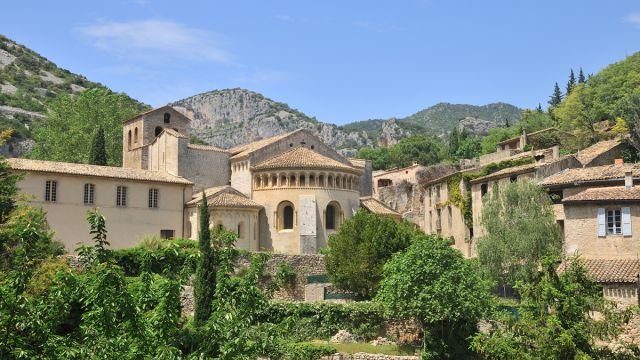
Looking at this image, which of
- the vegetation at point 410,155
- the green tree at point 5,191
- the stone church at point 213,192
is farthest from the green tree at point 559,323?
the vegetation at point 410,155

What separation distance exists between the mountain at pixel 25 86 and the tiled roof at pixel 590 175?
254ft

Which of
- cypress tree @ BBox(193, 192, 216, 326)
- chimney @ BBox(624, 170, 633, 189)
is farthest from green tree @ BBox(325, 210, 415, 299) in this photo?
chimney @ BBox(624, 170, 633, 189)

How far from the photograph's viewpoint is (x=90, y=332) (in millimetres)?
14844

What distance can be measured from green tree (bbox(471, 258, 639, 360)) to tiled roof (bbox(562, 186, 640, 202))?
12294 mm

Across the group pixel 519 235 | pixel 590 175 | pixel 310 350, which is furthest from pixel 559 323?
pixel 590 175

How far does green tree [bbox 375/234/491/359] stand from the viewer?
107 feet

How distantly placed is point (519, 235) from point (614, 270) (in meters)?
8.91

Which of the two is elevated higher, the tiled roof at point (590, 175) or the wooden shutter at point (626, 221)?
the tiled roof at point (590, 175)

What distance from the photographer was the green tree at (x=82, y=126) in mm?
71562

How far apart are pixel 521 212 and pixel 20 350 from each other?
1335 inches

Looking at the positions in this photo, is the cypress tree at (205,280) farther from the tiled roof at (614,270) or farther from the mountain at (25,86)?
the mountain at (25,86)

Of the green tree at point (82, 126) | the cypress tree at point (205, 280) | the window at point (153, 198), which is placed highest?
the green tree at point (82, 126)

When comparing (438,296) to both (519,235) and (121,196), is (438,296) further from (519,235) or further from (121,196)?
(121,196)

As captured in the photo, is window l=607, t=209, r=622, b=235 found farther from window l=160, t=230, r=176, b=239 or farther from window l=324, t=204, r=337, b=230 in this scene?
window l=160, t=230, r=176, b=239
